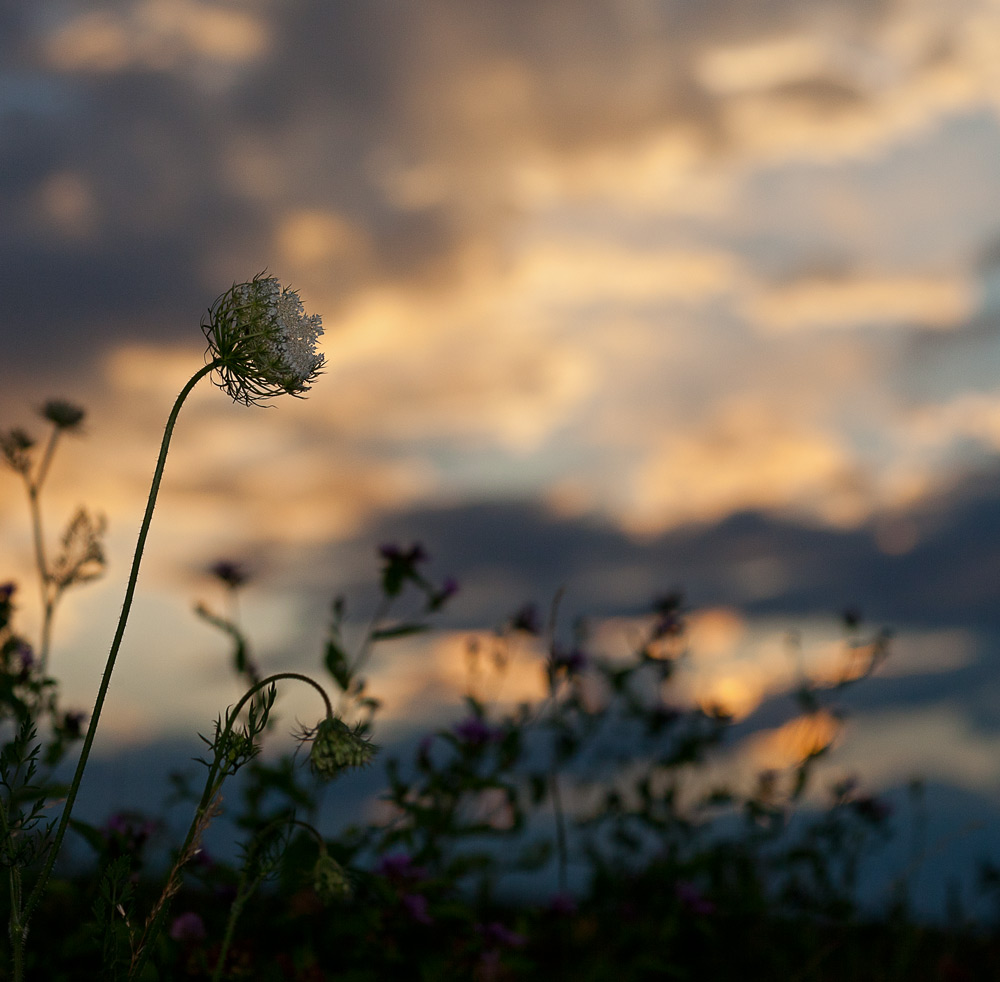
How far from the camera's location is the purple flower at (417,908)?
3.29m

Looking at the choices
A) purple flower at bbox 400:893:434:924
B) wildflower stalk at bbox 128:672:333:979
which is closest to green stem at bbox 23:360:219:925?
wildflower stalk at bbox 128:672:333:979

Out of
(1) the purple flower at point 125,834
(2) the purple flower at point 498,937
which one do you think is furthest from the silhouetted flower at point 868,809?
(1) the purple flower at point 125,834

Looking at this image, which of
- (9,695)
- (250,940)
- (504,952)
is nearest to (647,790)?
(504,952)

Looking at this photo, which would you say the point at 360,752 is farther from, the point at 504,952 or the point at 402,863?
the point at 504,952

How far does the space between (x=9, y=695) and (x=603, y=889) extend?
339cm

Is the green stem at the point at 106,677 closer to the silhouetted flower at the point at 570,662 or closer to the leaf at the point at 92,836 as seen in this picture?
the leaf at the point at 92,836

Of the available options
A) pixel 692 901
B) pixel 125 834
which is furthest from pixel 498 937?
pixel 692 901

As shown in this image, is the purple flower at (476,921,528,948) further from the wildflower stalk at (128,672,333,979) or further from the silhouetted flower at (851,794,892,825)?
the silhouetted flower at (851,794,892,825)

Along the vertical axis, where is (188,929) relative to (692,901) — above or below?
above

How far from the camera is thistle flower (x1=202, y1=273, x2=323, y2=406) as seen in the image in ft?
6.89

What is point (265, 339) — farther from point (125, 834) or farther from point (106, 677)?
point (125, 834)

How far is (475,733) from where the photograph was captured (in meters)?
4.25

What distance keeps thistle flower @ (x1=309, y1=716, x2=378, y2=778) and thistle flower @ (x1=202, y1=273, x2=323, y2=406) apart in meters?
0.73

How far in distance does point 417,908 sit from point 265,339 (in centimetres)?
208
